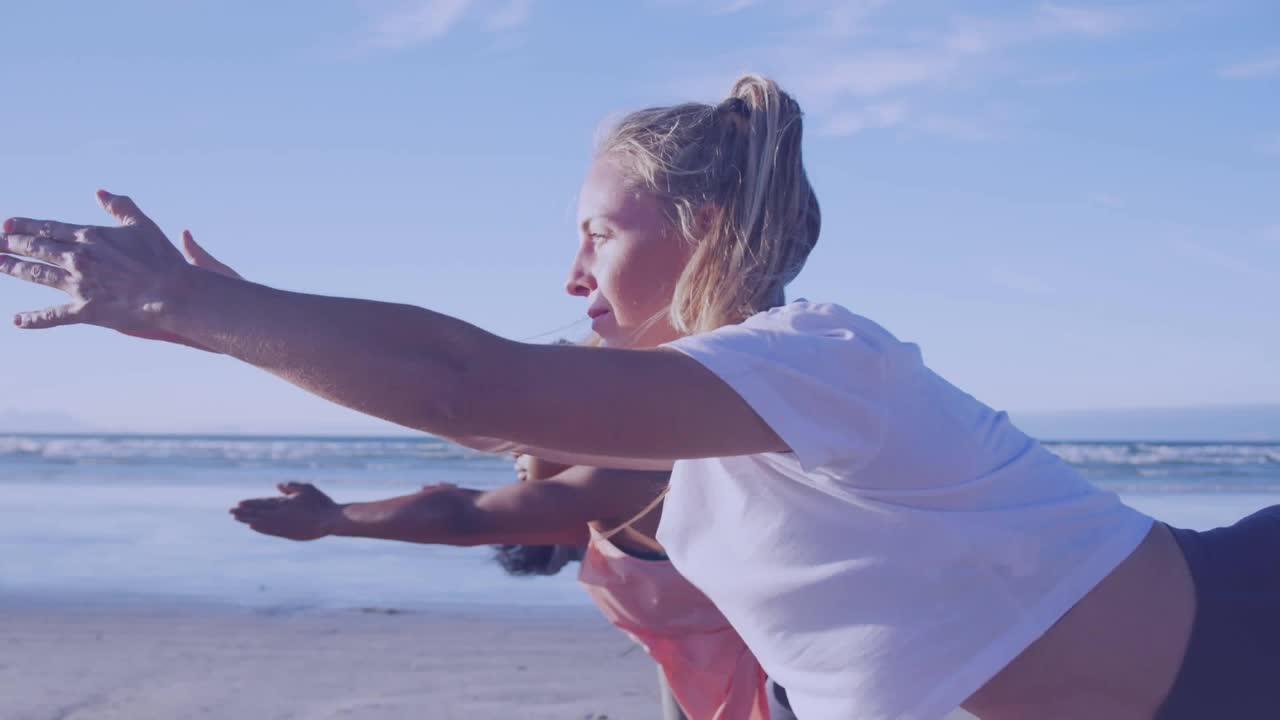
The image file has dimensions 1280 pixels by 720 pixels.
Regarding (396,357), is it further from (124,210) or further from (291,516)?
(291,516)

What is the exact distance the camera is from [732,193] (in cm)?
203

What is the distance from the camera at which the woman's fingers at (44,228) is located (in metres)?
1.33

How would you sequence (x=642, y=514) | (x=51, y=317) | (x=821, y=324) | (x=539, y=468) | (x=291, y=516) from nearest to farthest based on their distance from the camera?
(x=51, y=317)
(x=821, y=324)
(x=642, y=514)
(x=291, y=516)
(x=539, y=468)

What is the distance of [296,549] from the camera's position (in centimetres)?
1034

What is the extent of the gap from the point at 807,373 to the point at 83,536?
1128 centimetres

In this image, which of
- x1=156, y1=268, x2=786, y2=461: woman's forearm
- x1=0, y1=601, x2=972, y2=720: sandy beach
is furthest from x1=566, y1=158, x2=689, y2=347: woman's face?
x1=0, y1=601, x2=972, y2=720: sandy beach

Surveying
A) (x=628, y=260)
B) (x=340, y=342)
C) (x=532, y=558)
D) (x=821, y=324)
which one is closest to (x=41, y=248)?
(x=340, y=342)

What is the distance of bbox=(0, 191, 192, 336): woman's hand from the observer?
51.0 inches

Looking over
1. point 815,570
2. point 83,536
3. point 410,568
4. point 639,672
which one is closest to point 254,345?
point 815,570

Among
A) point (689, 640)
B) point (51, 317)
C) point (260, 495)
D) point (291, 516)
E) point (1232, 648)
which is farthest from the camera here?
point (260, 495)

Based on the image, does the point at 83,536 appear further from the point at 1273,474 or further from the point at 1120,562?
the point at 1273,474

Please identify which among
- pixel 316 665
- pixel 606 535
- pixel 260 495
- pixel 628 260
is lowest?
pixel 260 495

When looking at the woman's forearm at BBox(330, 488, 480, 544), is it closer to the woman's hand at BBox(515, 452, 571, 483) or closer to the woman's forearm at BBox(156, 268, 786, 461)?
the woman's hand at BBox(515, 452, 571, 483)

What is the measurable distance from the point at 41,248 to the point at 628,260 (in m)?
0.98
